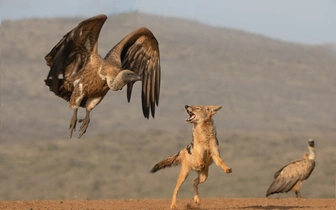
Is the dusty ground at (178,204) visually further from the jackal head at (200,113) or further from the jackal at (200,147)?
the jackal head at (200,113)

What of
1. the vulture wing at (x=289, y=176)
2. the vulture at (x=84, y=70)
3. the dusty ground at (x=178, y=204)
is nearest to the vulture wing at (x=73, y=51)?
the vulture at (x=84, y=70)

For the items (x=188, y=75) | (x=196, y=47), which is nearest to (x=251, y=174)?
(x=188, y=75)

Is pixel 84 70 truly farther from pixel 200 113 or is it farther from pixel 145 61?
pixel 200 113

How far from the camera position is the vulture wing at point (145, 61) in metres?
16.0

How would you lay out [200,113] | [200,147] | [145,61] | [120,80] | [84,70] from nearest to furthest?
[200,147] < [200,113] < [120,80] < [84,70] < [145,61]

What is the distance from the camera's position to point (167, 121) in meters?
33.7

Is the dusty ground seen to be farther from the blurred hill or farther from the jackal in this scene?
the blurred hill

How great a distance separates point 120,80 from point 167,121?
63.1ft

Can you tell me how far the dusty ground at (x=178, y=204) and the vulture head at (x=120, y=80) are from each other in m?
1.59

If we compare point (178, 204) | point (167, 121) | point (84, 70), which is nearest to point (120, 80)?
point (84, 70)

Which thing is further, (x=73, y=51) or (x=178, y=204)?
(x=73, y=51)

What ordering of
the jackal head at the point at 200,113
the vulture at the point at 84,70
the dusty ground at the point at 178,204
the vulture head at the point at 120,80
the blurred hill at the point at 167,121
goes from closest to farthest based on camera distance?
1. the jackal head at the point at 200,113
2. the dusty ground at the point at 178,204
3. the vulture head at the point at 120,80
4. the vulture at the point at 84,70
5. the blurred hill at the point at 167,121

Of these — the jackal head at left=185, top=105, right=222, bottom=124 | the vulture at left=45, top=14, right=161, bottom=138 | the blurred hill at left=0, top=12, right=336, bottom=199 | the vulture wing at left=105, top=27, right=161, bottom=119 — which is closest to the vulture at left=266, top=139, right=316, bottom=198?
the vulture wing at left=105, top=27, right=161, bottom=119

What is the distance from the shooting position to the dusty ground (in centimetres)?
1416
